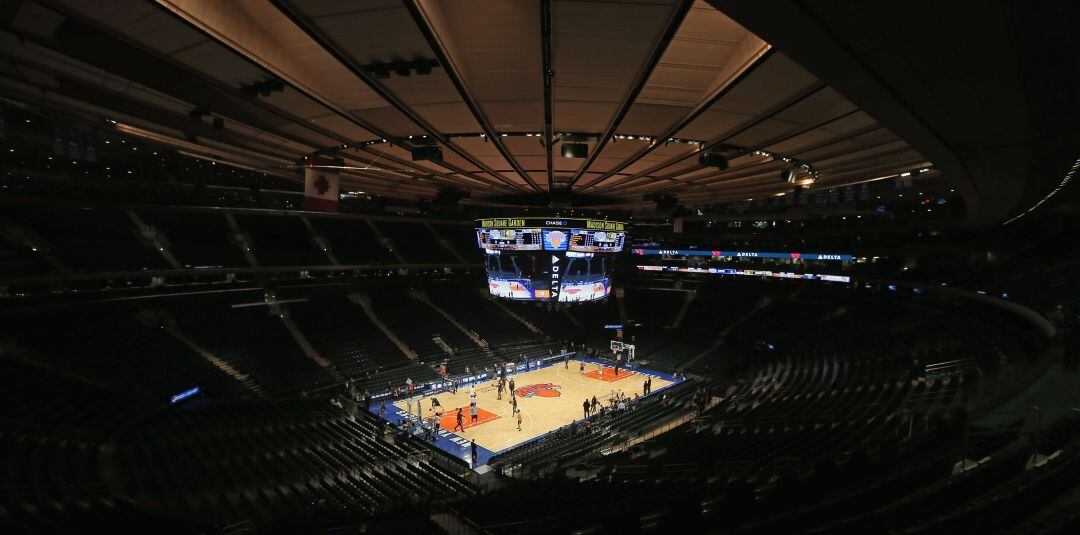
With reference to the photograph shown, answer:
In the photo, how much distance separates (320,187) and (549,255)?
447 inches

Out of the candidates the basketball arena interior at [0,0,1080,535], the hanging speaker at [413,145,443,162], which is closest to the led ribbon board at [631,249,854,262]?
the basketball arena interior at [0,0,1080,535]

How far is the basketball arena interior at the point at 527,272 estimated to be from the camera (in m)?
5.23

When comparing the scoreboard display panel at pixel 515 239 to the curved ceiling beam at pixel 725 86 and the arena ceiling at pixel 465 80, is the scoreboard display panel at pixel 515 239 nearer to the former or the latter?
the arena ceiling at pixel 465 80

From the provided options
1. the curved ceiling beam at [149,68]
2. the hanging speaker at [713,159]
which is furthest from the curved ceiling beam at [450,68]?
the hanging speaker at [713,159]

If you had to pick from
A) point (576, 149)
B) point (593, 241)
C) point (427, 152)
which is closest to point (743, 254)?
point (593, 241)

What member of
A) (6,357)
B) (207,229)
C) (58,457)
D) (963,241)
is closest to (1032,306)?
(963,241)

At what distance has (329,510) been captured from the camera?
466 inches

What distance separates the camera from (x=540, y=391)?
1048 inches

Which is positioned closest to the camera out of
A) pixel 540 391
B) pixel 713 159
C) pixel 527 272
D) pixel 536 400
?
pixel 713 159

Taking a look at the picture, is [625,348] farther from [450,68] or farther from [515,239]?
[450,68]

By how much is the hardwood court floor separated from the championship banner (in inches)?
465

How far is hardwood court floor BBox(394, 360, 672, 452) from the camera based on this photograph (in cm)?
2077

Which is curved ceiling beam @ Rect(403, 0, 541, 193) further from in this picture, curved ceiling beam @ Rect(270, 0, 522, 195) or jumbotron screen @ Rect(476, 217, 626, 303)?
jumbotron screen @ Rect(476, 217, 626, 303)

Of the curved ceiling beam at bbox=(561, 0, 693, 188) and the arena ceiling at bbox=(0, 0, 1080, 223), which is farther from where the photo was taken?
the arena ceiling at bbox=(0, 0, 1080, 223)
